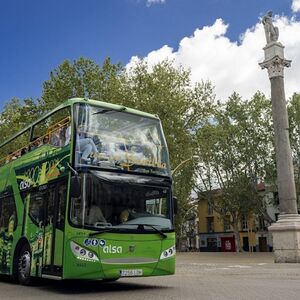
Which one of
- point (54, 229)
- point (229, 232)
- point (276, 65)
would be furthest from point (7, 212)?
point (229, 232)

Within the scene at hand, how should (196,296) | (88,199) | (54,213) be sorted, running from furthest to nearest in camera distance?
1. (54,213)
2. (88,199)
3. (196,296)

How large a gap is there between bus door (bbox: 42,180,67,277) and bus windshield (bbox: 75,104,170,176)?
996mm

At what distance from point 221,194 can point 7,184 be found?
4127 cm

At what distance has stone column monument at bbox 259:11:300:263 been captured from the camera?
21453mm

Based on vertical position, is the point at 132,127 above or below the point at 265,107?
below

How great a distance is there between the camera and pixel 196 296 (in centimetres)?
927

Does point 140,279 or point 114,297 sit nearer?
point 114,297

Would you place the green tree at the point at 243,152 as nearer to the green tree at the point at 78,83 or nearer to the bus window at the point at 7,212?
the green tree at the point at 78,83

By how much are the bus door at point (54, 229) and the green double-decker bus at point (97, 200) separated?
0.02 m

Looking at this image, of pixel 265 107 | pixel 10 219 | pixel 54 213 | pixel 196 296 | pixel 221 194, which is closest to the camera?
pixel 196 296

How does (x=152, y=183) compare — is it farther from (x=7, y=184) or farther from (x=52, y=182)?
(x=7, y=184)

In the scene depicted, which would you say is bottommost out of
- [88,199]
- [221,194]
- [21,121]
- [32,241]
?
[32,241]

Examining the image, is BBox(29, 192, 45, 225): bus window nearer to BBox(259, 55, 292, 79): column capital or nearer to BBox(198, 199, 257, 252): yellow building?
BBox(259, 55, 292, 79): column capital

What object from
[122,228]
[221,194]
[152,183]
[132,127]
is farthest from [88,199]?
[221,194]
